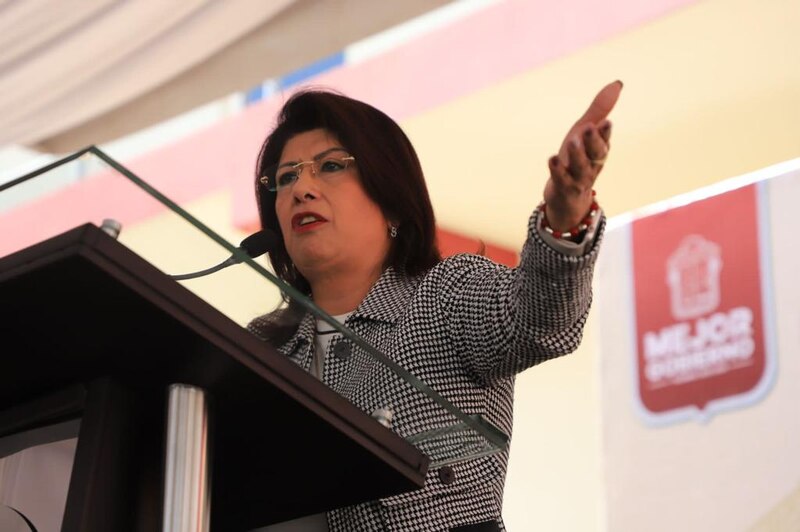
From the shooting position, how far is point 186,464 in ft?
2.73

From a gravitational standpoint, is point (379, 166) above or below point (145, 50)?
below

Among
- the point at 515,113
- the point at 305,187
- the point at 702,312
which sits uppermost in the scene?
the point at 515,113

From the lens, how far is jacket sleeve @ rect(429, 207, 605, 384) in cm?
107

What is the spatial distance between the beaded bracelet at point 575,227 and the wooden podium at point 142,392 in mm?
266

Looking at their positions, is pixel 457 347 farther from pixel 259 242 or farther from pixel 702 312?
pixel 702 312

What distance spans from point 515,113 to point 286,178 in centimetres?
262

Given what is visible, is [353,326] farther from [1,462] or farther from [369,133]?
[1,462]

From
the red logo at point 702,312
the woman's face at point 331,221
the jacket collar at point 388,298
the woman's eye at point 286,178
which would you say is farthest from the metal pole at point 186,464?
the red logo at point 702,312

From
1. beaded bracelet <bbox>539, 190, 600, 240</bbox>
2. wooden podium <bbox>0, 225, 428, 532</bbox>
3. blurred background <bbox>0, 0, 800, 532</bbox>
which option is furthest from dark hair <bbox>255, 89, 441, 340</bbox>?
blurred background <bbox>0, 0, 800, 532</bbox>

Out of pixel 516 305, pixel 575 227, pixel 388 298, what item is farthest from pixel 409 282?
pixel 575 227

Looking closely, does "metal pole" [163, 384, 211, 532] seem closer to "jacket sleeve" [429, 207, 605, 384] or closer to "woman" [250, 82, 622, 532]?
"woman" [250, 82, 622, 532]

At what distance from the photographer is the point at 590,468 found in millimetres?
4629

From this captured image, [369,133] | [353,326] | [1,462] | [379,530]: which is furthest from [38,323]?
[369,133]

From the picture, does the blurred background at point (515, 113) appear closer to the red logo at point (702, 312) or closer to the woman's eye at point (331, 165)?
the red logo at point (702, 312)
